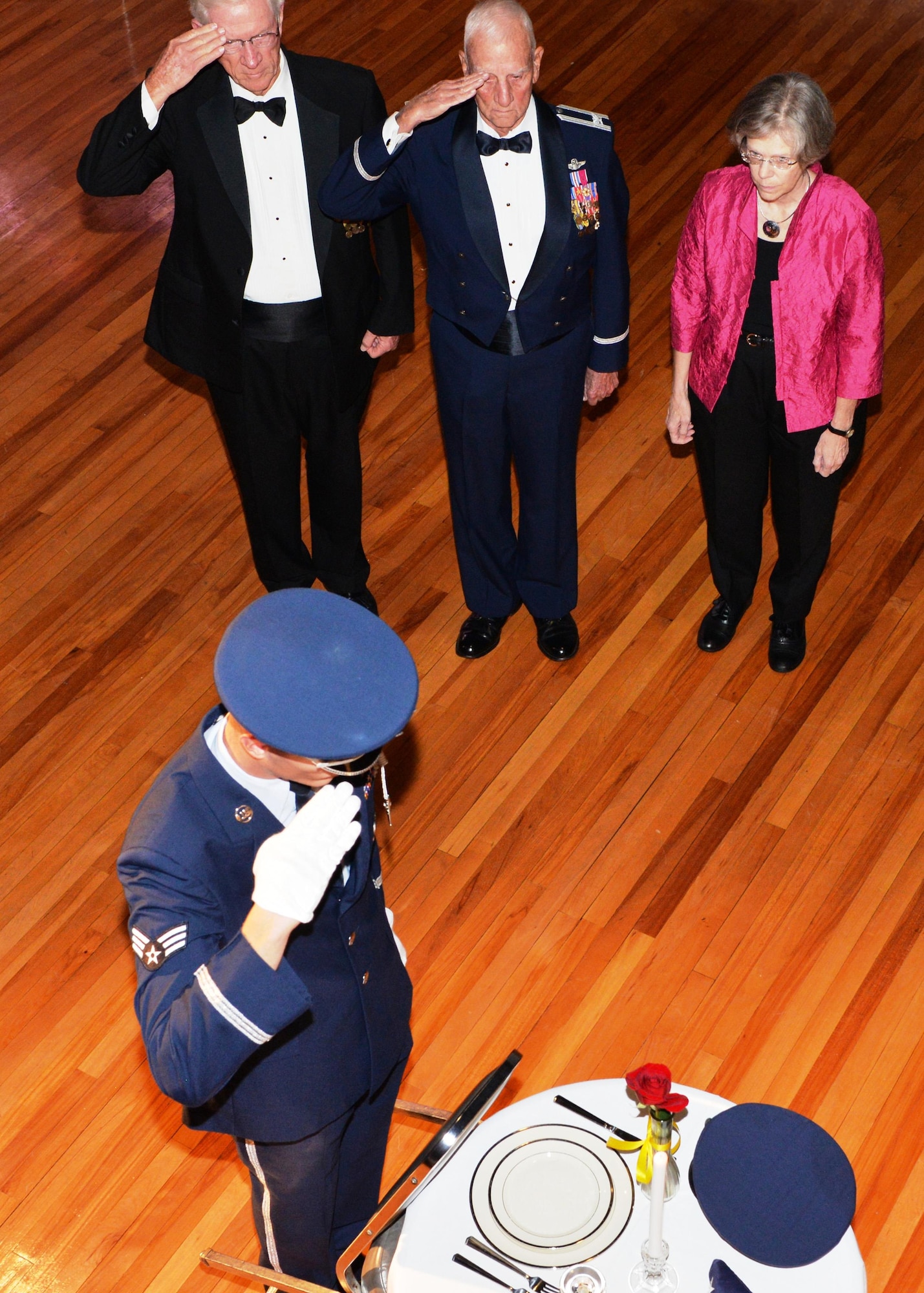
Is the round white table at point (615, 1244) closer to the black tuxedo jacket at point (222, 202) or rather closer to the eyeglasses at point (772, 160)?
the eyeglasses at point (772, 160)

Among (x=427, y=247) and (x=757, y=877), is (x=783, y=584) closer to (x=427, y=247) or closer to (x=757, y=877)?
(x=757, y=877)

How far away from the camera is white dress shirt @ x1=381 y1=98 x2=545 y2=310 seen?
358cm

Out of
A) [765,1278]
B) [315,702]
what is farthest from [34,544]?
[765,1278]

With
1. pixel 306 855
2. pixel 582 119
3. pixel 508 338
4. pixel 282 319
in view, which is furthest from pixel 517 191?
pixel 306 855

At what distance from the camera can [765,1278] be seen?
2.36 meters

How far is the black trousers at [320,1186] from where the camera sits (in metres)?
2.62

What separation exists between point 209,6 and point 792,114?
141cm

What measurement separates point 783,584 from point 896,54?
13.3ft

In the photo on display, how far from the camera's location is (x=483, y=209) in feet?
11.9

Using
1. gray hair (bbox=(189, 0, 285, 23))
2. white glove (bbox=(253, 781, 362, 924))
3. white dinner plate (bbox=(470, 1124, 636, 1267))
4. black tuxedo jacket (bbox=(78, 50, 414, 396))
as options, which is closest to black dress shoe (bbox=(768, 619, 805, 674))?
black tuxedo jacket (bbox=(78, 50, 414, 396))

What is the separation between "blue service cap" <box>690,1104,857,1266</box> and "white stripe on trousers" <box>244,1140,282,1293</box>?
2.60 ft

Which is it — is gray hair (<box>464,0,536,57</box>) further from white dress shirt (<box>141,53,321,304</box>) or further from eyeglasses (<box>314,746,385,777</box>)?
eyeglasses (<box>314,746,385,777</box>)

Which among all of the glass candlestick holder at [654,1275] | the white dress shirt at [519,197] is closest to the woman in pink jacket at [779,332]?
the white dress shirt at [519,197]

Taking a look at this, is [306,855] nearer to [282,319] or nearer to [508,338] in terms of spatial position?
[508,338]
